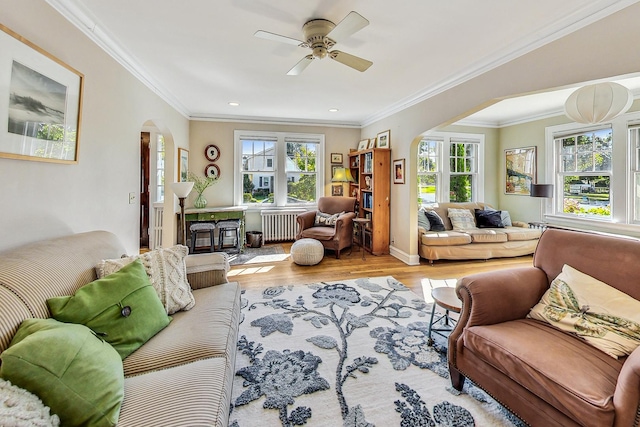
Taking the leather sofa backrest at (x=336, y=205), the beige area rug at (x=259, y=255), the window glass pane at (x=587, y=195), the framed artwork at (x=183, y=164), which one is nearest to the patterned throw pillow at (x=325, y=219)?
the leather sofa backrest at (x=336, y=205)

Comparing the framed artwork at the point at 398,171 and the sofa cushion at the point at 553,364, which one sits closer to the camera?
the sofa cushion at the point at 553,364

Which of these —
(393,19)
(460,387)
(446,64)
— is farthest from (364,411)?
(446,64)

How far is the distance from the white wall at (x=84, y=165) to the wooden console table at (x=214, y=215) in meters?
1.74

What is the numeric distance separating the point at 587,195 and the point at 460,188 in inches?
78.1

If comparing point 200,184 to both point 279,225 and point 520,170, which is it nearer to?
point 279,225

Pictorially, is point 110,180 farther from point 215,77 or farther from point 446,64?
point 446,64

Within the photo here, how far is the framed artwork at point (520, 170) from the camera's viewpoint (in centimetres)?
546

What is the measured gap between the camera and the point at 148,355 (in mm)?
1317

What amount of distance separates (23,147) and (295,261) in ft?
10.6

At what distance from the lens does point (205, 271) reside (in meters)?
2.15

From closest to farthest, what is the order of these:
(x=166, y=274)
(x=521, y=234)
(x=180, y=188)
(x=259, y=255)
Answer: (x=166, y=274), (x=180, y=188), (x=521, y=234), (x=259, y=255)

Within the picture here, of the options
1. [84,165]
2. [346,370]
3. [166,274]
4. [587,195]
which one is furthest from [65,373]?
[587,195]

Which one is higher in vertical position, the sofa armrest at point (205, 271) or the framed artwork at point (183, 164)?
the framed artwork at point (183, 164)

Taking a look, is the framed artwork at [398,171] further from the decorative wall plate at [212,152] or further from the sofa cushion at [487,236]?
the decorative wall plate at [212,152]
